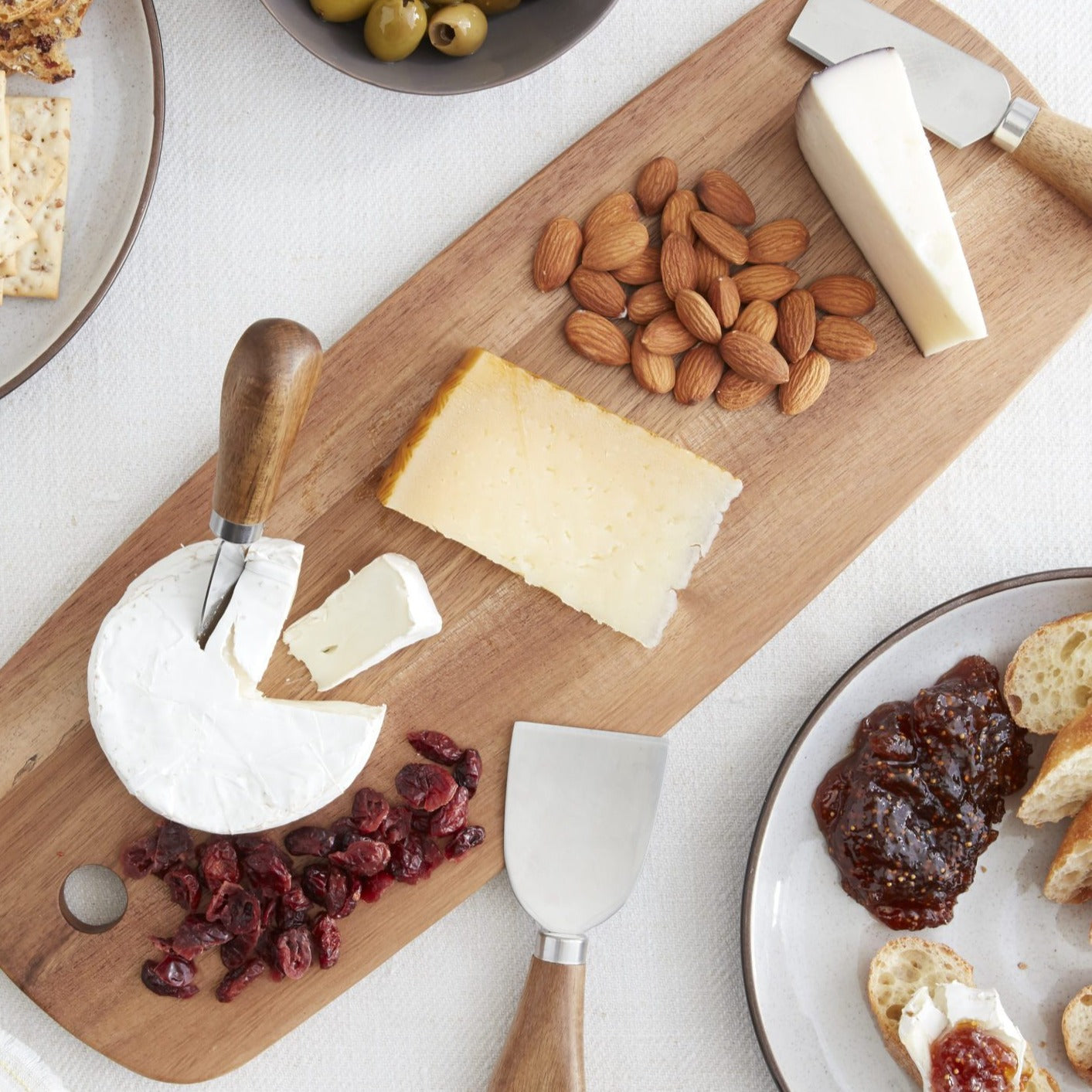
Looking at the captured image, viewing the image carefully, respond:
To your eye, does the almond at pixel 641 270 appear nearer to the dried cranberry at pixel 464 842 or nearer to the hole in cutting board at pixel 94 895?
the dried cranberry at pixel 464 842

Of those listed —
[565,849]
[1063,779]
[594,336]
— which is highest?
[594,336]

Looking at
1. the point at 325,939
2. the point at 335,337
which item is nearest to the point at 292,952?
the point at 325,939

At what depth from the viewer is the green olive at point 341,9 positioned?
1.12m

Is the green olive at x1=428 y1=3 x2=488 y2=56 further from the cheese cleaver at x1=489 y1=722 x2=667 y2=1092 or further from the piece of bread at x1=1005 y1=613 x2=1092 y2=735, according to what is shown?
the piece of bread at x1=1005 y1=613 x2=1092 y2=735

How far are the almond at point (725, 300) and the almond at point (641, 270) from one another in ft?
0.25

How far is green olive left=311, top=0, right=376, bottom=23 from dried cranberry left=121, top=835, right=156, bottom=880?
99 cm

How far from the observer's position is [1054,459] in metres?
1.34

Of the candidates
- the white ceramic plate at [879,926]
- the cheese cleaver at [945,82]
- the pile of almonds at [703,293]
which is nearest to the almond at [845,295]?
the pile of almonds at [703,293]

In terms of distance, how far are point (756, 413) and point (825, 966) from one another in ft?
2.33

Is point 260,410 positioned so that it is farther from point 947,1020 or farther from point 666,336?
point 947,1020

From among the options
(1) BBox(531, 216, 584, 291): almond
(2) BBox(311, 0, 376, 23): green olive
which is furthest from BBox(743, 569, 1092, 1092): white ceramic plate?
(2) BBox(311, 0, 376, 23): green olive

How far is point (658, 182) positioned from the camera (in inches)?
47.5

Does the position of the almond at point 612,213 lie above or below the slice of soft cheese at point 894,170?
above

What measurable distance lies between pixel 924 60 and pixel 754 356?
1.36 ft
